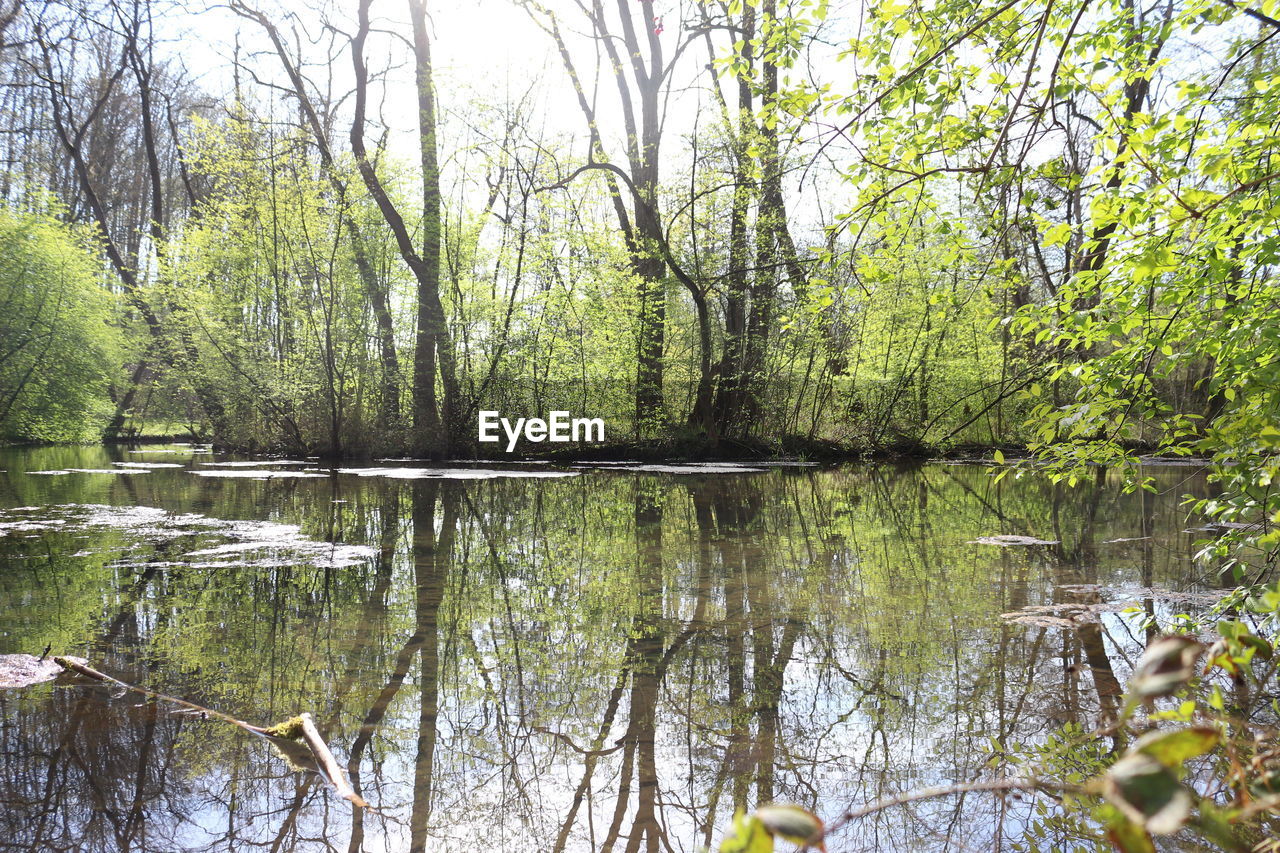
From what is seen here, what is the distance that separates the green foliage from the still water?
1360 cm

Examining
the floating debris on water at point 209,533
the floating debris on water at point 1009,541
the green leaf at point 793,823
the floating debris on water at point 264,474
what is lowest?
the floating debris on water at point 1009,541

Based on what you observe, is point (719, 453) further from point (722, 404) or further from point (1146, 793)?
point (1146, 793)

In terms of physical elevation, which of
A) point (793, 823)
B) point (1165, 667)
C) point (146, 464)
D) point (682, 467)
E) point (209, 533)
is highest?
point (1165, 667)

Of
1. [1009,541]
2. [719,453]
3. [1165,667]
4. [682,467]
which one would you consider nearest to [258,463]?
[682,467]

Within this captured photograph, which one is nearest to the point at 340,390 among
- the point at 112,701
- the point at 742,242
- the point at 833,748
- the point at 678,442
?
the point at 678,442

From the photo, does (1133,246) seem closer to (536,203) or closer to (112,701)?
(112,701)

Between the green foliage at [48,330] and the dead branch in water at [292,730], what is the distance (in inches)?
726

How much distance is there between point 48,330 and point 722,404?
15.0 m

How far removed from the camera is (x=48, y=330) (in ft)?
57.6

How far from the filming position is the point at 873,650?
328 centimetres

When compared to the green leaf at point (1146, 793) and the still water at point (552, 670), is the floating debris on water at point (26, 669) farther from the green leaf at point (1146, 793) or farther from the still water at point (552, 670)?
the green leaf at point (1146, 793)

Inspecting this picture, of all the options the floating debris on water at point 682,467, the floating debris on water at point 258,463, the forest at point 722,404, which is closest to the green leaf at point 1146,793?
the forest at point 722,404

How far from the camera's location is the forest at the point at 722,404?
2.24 metres

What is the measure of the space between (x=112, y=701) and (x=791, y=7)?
11.4 feet
